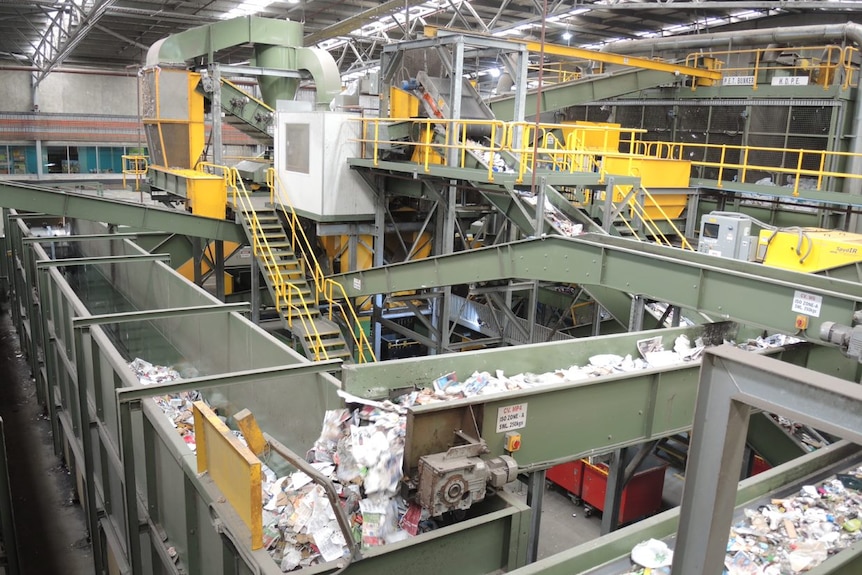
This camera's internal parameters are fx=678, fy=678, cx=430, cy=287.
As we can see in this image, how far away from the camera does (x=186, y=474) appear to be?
156 inches

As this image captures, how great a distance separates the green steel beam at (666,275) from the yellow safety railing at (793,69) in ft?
33.7

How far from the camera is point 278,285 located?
11406mm

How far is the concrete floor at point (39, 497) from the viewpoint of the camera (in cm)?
736

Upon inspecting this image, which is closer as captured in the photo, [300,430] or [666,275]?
[300,430]

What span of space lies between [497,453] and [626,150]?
17.8 metres

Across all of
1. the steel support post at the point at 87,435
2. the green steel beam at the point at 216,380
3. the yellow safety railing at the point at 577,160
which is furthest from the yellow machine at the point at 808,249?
the steel support post at the point at 87,435

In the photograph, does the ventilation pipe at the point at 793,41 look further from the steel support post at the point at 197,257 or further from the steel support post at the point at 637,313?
the steel support post at the point at 197,257

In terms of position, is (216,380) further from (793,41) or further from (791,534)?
(793,41)

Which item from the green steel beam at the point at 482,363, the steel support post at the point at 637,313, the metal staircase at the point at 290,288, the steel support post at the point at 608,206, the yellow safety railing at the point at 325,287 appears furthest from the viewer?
the yellow safety railing at the point at 325,287

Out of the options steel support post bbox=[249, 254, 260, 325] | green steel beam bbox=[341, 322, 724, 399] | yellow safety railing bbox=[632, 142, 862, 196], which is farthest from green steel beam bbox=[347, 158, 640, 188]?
yellow safety railing bbox=[632, 142, 862, 196]

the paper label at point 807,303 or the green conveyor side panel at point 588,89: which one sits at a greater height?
the green conveyor side panel at point 588,89

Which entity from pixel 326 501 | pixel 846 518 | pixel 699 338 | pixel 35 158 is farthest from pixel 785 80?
pixel 35 158

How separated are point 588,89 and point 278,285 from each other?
9161 millimetres

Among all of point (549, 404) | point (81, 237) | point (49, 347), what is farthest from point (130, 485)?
point (81, 237)
